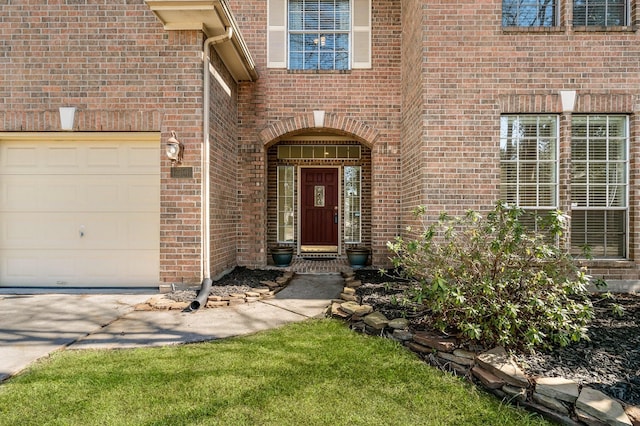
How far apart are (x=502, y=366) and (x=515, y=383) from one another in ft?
0.48

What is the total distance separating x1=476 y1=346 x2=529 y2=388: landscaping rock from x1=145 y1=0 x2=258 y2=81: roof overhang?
15.7ft

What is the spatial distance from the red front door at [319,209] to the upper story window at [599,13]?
5.00 m

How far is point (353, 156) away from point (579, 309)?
19.2 feet

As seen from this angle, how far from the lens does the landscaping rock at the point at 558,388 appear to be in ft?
7.08

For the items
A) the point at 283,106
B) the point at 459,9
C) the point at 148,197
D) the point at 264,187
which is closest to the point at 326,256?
the point at 264,187

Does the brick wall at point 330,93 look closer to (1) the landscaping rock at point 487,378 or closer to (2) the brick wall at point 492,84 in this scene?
(2) the brick wall at point 492,84

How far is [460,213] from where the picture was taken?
5359 mm

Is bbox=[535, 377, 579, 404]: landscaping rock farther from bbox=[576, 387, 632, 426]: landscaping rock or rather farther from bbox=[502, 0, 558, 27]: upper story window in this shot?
bbox=[502, 0, 558, 27]: upper story window

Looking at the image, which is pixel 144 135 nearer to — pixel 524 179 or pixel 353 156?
pixel 353 156

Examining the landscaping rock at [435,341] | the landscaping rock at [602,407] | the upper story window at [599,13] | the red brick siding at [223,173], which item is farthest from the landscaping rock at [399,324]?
the upper story window at [599,13]

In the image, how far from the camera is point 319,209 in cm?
839

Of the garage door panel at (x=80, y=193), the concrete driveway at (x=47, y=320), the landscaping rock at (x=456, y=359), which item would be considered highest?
the garage door panel at (x=80, y=193)

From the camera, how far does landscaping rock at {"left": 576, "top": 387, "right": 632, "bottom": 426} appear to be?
1965mm

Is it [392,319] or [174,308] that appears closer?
[392,319]
